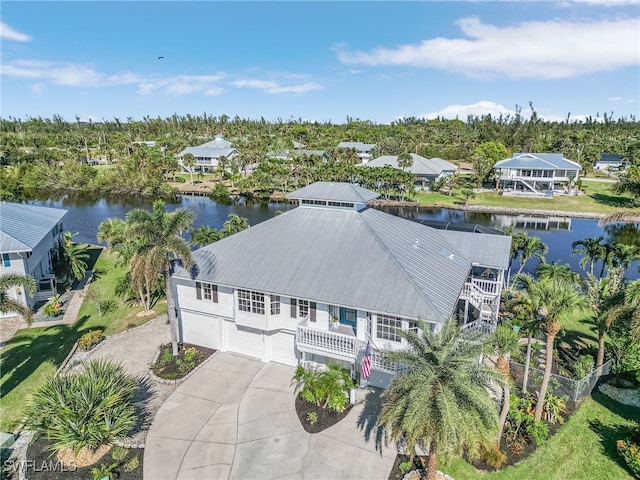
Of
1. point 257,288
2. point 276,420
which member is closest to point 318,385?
point 276,420

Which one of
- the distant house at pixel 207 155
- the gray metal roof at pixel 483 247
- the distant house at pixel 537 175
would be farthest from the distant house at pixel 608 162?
the gray metal roof at pixel 483 247

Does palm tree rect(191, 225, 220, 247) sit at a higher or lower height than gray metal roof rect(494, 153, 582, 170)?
lower

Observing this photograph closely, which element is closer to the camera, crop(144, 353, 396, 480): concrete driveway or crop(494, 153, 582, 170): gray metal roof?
crop(144, 353, 396, 480): concrete driveway

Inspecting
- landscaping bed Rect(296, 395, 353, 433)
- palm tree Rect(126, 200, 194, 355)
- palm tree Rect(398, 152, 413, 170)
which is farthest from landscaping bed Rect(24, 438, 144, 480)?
palm tree Rect(398, 152, 413, 170)

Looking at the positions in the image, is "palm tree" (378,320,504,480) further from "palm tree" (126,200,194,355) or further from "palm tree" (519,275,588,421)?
"palm tree" (126,200,194,355)

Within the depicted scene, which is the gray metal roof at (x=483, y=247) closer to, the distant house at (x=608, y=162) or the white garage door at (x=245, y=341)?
the white garage door at (x=245, y=341)

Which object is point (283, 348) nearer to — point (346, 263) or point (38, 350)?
point (346, 263)

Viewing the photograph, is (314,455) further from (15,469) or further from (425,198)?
(425,198)
